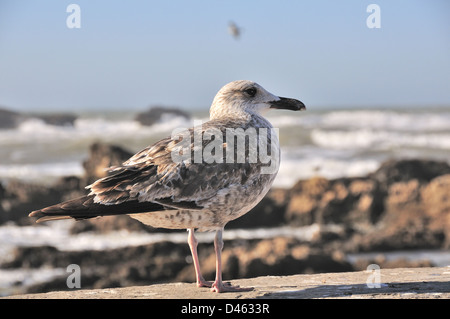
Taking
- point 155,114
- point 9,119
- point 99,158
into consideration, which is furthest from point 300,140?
point 99,158

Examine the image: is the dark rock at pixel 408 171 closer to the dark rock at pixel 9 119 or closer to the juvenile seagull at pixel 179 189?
the juvenile seagull at pixel 179 189

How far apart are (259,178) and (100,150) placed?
11742mm

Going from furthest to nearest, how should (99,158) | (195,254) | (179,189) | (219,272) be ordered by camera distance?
1. (99,158)
2. (195,254)
3. (219,272)
4. (179,189)

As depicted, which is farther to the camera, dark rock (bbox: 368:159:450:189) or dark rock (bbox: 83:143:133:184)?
dark rock (bbox: 368:159:450:189)

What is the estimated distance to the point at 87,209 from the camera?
4.71 m

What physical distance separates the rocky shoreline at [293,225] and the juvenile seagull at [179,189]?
402cm

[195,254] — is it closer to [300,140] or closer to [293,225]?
[293,225]

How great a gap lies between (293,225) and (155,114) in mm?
22288

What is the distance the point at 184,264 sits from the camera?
10930 mm

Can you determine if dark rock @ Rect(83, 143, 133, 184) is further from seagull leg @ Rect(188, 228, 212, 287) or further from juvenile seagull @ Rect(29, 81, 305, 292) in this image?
juvenile seagull @ Rect(29, 81, 305, 292)

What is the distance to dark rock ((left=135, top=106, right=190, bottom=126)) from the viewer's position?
34969 millimetres

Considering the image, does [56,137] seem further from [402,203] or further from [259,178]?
[259,178]

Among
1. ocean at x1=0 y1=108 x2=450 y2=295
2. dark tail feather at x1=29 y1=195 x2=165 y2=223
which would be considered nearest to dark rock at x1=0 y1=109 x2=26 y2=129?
ocean at x1=0 y1=108 x2=450 y2=295

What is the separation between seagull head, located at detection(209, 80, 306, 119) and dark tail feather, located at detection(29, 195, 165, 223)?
1305 mm
